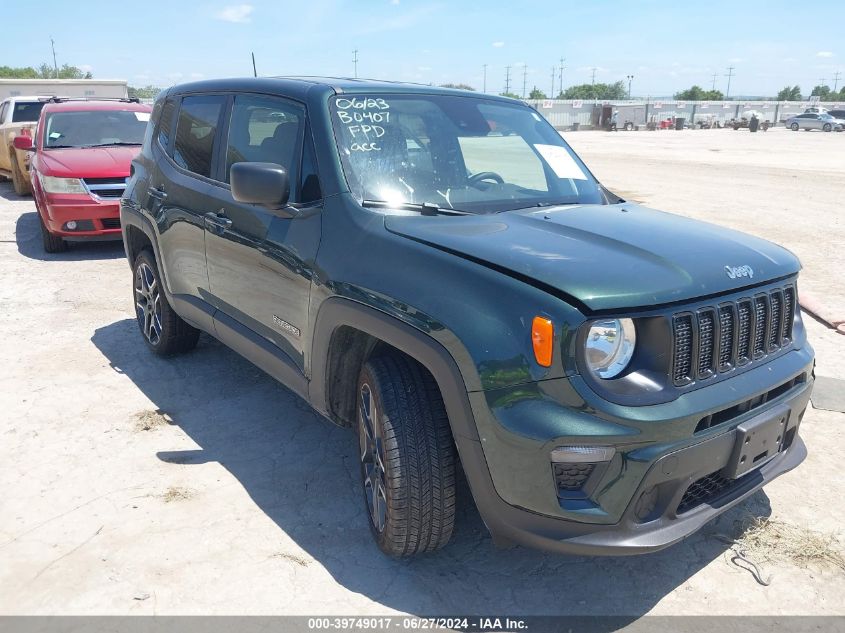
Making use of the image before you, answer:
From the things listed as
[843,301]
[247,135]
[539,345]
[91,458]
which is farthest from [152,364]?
[843,301]

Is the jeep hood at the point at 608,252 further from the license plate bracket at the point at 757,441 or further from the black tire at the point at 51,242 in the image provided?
the black tire at the point at 51,242

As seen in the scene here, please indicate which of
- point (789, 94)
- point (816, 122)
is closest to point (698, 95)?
point (789, 94)

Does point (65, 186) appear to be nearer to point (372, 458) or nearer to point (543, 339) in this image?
point (372, 458)

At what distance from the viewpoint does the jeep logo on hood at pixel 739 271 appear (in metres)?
2.64

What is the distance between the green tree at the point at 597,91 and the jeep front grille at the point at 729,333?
13902cm

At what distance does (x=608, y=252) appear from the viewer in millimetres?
2662

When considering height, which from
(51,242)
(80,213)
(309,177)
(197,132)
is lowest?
(51,242)

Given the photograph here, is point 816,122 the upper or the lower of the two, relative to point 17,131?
lower

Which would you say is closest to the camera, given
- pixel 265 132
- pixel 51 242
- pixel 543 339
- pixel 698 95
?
pixel 543 339

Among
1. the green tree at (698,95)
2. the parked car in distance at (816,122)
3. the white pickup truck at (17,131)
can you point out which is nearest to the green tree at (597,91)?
the green tree at (698,95)

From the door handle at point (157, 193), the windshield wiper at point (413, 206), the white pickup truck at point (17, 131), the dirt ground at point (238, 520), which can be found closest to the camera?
the dirt ground at point (238, 520)

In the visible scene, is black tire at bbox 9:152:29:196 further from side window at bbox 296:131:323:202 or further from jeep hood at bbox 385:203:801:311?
jeep hood at bbox 385:203:801:311

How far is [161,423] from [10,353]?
6.47ft

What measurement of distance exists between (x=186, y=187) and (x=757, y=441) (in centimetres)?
337
